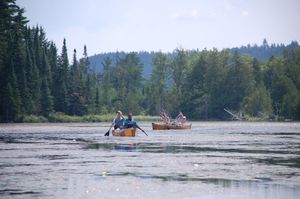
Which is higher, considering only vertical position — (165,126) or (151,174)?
(165,126)

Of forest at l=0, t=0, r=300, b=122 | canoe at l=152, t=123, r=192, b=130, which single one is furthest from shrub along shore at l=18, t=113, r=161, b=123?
canoe at l=152, t=123, r=192, b=130

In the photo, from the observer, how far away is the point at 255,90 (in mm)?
171625

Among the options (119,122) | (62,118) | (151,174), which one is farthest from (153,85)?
(151,174)

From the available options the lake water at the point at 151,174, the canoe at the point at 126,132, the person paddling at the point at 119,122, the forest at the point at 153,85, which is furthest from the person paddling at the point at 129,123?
the forest at the point at 153,85

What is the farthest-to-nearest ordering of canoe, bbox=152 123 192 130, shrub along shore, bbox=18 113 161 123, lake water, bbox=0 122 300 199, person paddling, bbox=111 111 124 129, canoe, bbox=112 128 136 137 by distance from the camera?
shrub along shore, bbox=18 113 161 123
canoe, bbox=152 123 192 130
person paddling, bbox=111 111 124 129
canoe, bbox=112 128 136 137
lake water, bbox=0 122 300 199

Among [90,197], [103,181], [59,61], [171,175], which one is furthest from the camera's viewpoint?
[59,61]

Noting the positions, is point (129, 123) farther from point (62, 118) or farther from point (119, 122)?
point (62, 118)

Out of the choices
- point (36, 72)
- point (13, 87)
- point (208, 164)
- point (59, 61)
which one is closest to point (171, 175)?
point (208, 164)

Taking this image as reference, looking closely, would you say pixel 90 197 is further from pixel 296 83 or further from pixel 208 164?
pixel 296 83

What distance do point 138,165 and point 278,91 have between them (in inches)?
5684

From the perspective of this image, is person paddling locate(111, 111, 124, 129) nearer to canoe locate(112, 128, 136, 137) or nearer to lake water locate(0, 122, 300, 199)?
canoe locate(112, 128, 136, 137)

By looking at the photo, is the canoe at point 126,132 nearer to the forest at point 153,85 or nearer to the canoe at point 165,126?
the canoe at point 165,126

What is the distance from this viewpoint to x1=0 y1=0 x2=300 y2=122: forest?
404 feet

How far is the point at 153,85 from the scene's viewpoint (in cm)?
18988
